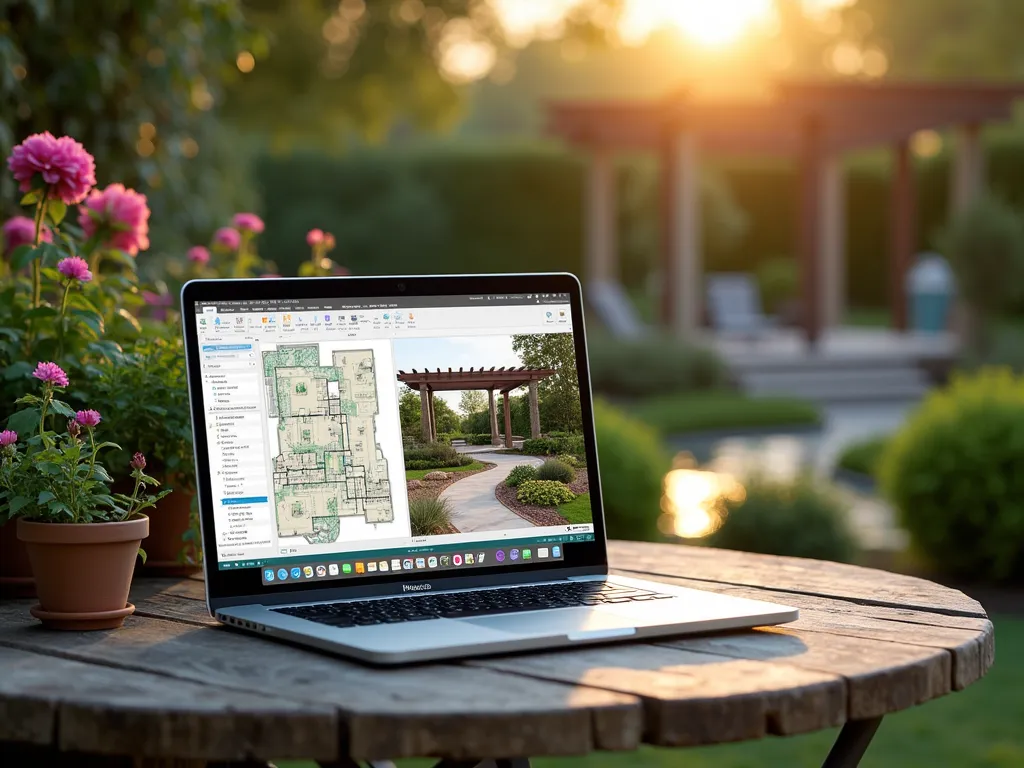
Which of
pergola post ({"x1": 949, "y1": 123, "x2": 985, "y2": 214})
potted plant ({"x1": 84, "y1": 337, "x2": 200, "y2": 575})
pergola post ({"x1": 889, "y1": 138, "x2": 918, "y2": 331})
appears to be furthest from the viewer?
pergola post ({"x1": 889, "y1": 138, "x2": 918, "y2": 331})

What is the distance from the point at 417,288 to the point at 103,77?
8.42ft

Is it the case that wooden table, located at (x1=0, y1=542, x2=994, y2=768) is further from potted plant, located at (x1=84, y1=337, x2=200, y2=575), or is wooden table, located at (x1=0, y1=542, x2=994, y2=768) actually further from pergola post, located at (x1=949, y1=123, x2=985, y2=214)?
pergola post, located at (x1=949, y1=123, x2=985, y2=214)

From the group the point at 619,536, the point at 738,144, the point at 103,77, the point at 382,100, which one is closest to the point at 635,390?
the point at 382,100

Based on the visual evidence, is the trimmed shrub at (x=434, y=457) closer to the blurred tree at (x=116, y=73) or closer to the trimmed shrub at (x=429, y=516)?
the trimmed shrub at (x=429, y=516)

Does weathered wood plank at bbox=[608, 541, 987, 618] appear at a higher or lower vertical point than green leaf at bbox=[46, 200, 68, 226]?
lower

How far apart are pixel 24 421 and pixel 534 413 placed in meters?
0.72

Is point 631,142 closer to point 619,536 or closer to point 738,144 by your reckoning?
point 738,144

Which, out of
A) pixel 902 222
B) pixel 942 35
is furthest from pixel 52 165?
pixel 942 35

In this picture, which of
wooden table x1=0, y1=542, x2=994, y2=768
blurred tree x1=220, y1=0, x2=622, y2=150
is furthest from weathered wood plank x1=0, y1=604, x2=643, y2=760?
blurred tree x1=220, y1=0, x2=622, y2=150

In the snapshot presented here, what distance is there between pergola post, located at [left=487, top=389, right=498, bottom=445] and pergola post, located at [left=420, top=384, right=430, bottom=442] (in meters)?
0.09

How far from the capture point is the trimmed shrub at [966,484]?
20.6 ft

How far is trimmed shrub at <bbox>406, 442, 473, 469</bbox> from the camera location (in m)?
1.87

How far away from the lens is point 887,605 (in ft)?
6.21

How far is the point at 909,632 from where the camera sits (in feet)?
5.53
